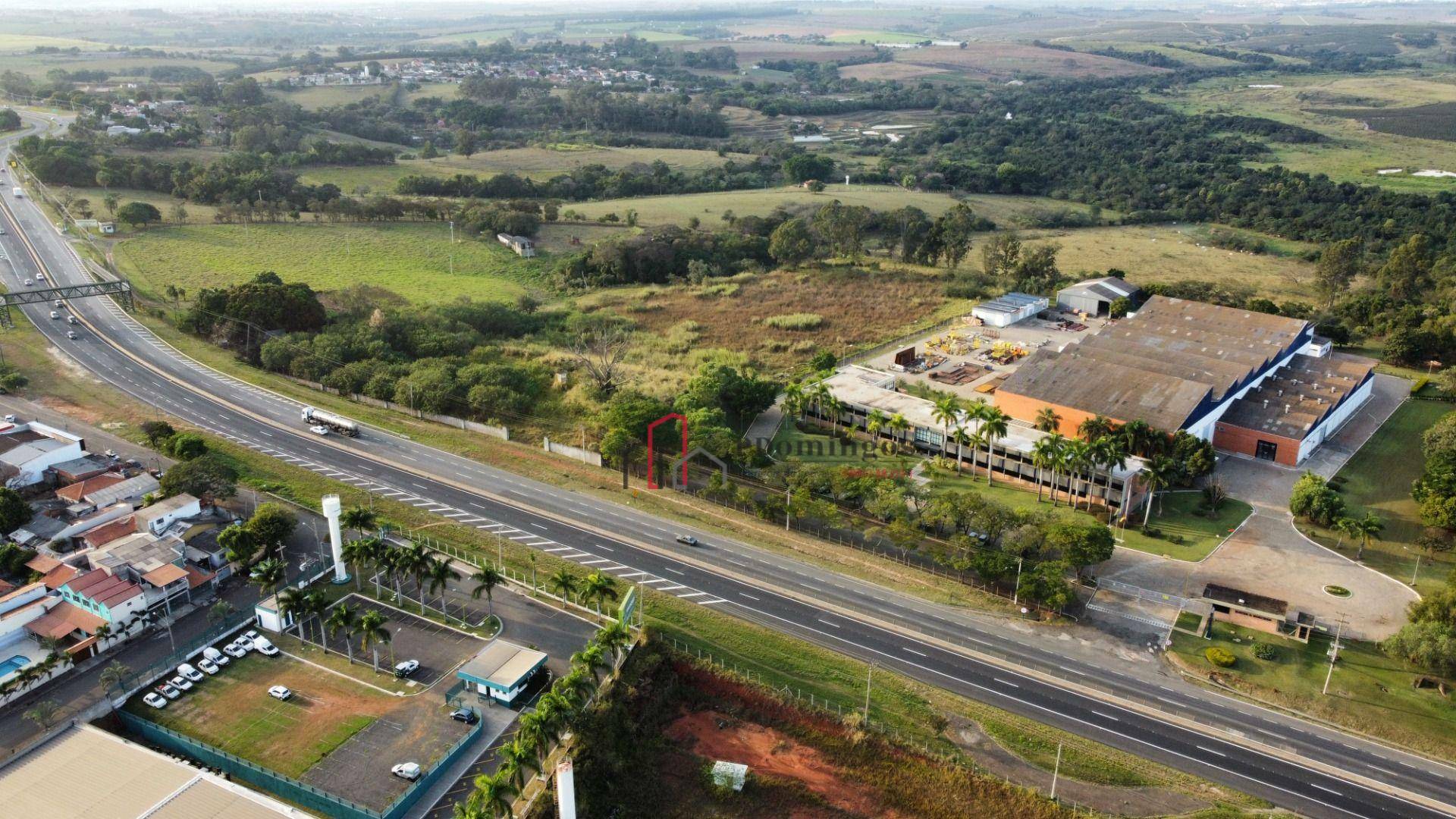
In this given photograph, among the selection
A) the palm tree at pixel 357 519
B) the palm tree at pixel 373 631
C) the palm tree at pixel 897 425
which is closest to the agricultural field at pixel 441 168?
the palm tree at pixel 357 519

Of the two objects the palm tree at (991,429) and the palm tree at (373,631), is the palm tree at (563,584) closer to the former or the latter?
the palm tree at (373,631)

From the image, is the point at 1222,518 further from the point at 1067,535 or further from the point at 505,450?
the point at 505,450

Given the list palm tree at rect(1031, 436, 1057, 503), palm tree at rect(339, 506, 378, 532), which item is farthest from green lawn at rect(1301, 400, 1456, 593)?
palm tree at rect(339, 506, 378, 532)

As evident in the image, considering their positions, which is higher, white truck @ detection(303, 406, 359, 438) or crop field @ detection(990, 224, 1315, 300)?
crop field @ detection(990, 224, 1315, 300)

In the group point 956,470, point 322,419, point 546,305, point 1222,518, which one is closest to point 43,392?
point 322,419

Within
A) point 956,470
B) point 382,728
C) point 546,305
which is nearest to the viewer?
point 382,728

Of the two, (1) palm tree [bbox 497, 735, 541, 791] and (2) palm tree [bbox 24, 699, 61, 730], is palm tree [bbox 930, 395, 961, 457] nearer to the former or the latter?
(1) palm tree [bbox 497, 735, 541, 791]
